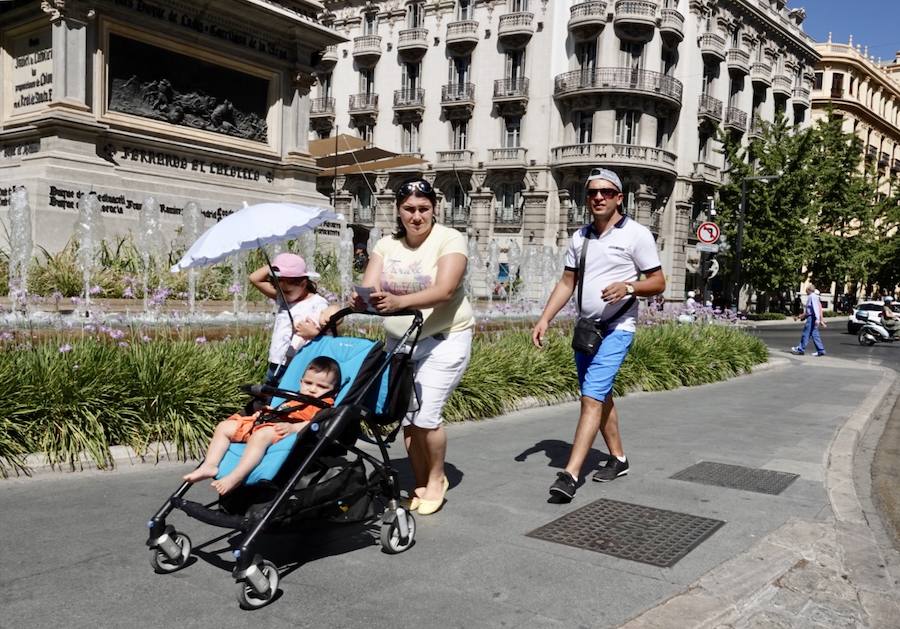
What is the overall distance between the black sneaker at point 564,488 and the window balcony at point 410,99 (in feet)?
144

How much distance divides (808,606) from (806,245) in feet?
134

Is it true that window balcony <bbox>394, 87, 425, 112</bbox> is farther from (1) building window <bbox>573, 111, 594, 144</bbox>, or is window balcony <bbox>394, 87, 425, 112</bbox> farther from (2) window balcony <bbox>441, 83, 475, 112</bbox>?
(1) building window <bbox>573, 111, 594, 144</bbox>

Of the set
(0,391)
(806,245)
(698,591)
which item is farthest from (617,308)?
(806,245)

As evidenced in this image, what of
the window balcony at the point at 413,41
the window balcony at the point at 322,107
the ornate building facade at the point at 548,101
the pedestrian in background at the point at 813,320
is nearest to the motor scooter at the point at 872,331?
the pedestrian in background at the point at 813,320

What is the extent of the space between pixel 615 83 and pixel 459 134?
935 cm

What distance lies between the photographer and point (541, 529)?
4789mm

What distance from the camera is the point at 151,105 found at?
14375 mm

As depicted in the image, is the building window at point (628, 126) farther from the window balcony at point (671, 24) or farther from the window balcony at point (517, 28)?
the window balcony at point (517, 28)

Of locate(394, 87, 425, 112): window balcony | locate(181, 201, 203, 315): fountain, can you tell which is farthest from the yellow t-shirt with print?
locate(394, 87, 425, 112): window balcony

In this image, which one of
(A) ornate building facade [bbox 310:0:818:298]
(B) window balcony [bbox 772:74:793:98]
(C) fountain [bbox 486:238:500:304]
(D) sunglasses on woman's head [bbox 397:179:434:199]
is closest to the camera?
(D) sunglasses on woman's head [bbox 397:179:434:199]

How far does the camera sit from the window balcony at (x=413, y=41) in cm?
4722

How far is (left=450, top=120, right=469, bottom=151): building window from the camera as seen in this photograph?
46781mm

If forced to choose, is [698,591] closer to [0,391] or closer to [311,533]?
[311,533]

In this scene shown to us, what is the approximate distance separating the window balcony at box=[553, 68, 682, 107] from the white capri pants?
129 ft
